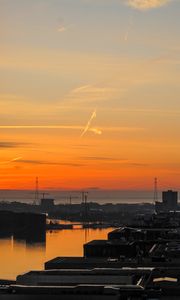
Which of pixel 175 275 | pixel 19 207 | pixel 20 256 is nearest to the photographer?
pixel 175 275

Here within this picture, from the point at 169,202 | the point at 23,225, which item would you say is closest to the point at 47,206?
the point at 169,202

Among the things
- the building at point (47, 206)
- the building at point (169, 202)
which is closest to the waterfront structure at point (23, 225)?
the building at point (169, 202)

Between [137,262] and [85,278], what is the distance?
731 cm

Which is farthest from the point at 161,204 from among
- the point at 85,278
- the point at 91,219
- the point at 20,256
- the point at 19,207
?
the point at 85,278

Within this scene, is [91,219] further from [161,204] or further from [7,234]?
[7,234]

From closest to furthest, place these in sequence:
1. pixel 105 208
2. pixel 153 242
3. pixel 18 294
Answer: pixel 18 294 → pixel 153 242 → pixel 105 208

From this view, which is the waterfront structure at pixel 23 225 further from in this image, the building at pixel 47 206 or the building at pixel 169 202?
the building at pixel 47 206

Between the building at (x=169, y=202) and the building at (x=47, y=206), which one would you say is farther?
the building at (x=47, y=206)

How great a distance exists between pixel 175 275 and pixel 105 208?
481 ft

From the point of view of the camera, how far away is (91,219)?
4348 inches

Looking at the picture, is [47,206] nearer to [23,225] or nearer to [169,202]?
[169,202]

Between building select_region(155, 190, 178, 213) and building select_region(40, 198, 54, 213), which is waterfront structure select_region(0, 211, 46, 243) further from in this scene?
building select_region(40, 198, 54, 213)

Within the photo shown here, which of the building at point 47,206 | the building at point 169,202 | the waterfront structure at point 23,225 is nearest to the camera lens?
the waterfront structure at point 23,225

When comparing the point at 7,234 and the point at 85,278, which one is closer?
the point at 85,278
